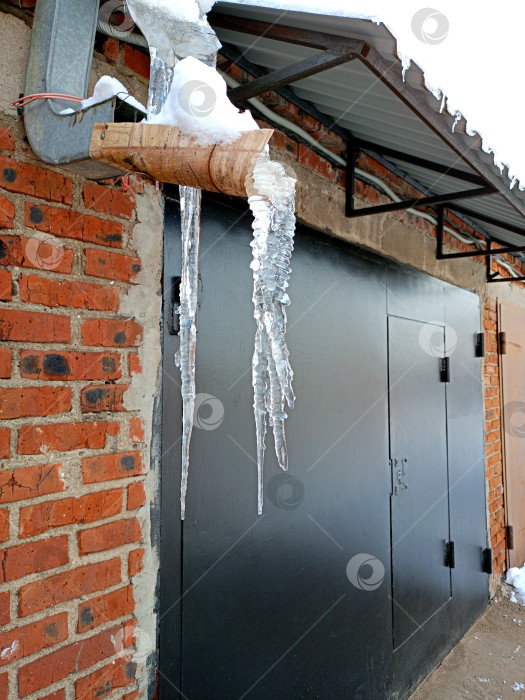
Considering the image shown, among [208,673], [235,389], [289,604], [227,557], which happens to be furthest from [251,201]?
[289,604]

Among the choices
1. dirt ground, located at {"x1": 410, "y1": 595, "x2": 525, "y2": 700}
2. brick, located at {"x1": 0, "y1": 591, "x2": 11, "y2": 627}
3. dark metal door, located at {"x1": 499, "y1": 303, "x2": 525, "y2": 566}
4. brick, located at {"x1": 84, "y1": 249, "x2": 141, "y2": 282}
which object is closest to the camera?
brick, located at {"x1": 0, "y1": 591, "x2": 11, "y2": 627}

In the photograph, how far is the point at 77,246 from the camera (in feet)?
4.84

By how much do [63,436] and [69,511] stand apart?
21 centimetres

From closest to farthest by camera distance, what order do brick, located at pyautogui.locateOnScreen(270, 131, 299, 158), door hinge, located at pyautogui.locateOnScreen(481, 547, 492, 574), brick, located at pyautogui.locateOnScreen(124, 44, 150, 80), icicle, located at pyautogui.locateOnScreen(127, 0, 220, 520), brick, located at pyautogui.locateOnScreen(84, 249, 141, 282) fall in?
1. icicle, located at pyautogui.locateOnScreen(127, 0, 220, 520)
2. brick, located at pyautogui.locateOnScreen(84, 249, 141, 282)
3. brick, located at pyautogui.locateOnScreen(124, 44, 150, 80)
4. brick, located at pyautogui.locateOnScreen(270, 131, 299, 158)
5. door hinge, located at pyautogui.locateOnScreen(481, 547, 492, 574)

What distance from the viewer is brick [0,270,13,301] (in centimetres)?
131

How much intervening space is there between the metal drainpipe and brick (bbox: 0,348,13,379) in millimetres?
488

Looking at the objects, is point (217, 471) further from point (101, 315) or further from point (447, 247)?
point (447, 247)

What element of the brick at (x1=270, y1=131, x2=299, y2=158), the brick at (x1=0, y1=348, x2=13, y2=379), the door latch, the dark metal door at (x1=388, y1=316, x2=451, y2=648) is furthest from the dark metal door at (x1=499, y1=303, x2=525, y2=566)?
the brick at (x1=0, y1=348, x2=13, y2=379)

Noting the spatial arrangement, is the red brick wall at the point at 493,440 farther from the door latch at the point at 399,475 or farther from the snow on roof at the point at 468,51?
the snow on roof at the point at 468,51

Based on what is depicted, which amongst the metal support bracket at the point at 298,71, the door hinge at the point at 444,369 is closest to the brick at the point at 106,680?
the metal support bracket at the point at 298,71

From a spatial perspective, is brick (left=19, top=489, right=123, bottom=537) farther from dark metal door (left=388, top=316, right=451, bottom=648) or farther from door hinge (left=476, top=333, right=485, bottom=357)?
door hinge (left=476, top=333, right=485, bottom=357)

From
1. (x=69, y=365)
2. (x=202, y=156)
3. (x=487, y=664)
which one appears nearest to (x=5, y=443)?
(x=69, y=365)

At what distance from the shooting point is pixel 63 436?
1.41m

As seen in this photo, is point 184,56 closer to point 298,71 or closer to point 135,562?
point 298,71
